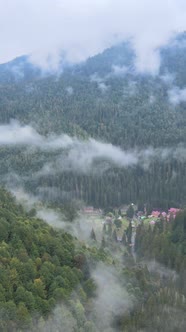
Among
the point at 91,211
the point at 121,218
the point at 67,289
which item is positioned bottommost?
the point at 67,289

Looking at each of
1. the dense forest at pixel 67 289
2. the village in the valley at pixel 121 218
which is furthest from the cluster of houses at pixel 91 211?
the dense forest at pixel 67 289

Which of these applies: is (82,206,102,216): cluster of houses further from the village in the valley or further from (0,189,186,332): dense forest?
(0,189,186,332): dense forest

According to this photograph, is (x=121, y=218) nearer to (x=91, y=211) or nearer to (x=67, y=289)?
(x=91, y=211)

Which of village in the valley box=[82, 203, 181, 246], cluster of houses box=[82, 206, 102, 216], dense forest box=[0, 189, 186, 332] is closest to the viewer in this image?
dense forest box=[0, 189, 186, 332]

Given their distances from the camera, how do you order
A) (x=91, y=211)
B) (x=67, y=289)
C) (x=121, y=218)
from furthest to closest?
1. (x=91, y=211)
2. (x=121, y=218)
3. (x=67, y=289)

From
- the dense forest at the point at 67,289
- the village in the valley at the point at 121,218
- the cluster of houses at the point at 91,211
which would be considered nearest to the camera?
Answer: the dense forest at the point at 67,289

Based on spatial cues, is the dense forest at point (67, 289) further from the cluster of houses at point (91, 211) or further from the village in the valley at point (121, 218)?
the cluster of houses at point (91, 211)

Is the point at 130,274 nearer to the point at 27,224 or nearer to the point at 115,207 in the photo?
the point at 27,224

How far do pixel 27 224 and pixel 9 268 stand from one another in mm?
12289

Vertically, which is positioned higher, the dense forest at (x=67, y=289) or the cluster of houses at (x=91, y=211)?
the cluster of houses at (x=91, y=211)

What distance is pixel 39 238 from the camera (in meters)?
68.8

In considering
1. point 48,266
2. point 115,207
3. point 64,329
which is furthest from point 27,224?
point 115,207

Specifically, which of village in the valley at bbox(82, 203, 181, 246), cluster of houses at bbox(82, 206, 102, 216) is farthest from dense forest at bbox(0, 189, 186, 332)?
cluster of houses at bbox(82, 206, 102, 216)

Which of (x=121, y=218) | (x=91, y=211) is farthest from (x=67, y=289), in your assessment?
(x=91, y=211)
